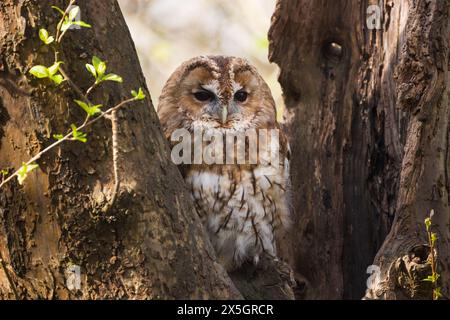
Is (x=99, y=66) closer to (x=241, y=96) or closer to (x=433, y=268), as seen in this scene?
(x=433, y=268)

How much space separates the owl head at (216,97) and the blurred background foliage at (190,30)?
9.15 ft

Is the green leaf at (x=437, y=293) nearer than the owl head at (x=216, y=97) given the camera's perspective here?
Yes

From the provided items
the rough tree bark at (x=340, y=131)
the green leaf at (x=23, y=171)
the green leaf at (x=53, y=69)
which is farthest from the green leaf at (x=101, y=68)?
the rough tree bark at (x=340, y=131)

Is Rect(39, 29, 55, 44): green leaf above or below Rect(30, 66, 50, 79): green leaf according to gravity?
above

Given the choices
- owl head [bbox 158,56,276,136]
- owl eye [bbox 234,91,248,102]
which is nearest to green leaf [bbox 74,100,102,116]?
owl head [bbox 158,56,276,136]

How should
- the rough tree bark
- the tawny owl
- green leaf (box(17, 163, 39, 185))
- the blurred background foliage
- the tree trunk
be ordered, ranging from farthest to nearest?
the blurred background foliage < the rough tree bark < the tawny owl < the tree trunk < green leaf (box(17, 163, 39, 185))

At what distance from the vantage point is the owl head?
306 centimetres

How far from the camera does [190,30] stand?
6488 millimetres

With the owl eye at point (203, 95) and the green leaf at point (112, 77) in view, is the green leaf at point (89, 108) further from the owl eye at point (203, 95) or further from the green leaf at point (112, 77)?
the owl eye at point (203, 95)

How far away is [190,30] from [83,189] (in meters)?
4.70

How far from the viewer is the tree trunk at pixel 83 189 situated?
194cm

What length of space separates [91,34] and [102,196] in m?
0.44

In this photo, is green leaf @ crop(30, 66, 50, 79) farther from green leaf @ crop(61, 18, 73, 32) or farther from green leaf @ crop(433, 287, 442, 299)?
green leaf @ crop(433, 287, 442, 299)
